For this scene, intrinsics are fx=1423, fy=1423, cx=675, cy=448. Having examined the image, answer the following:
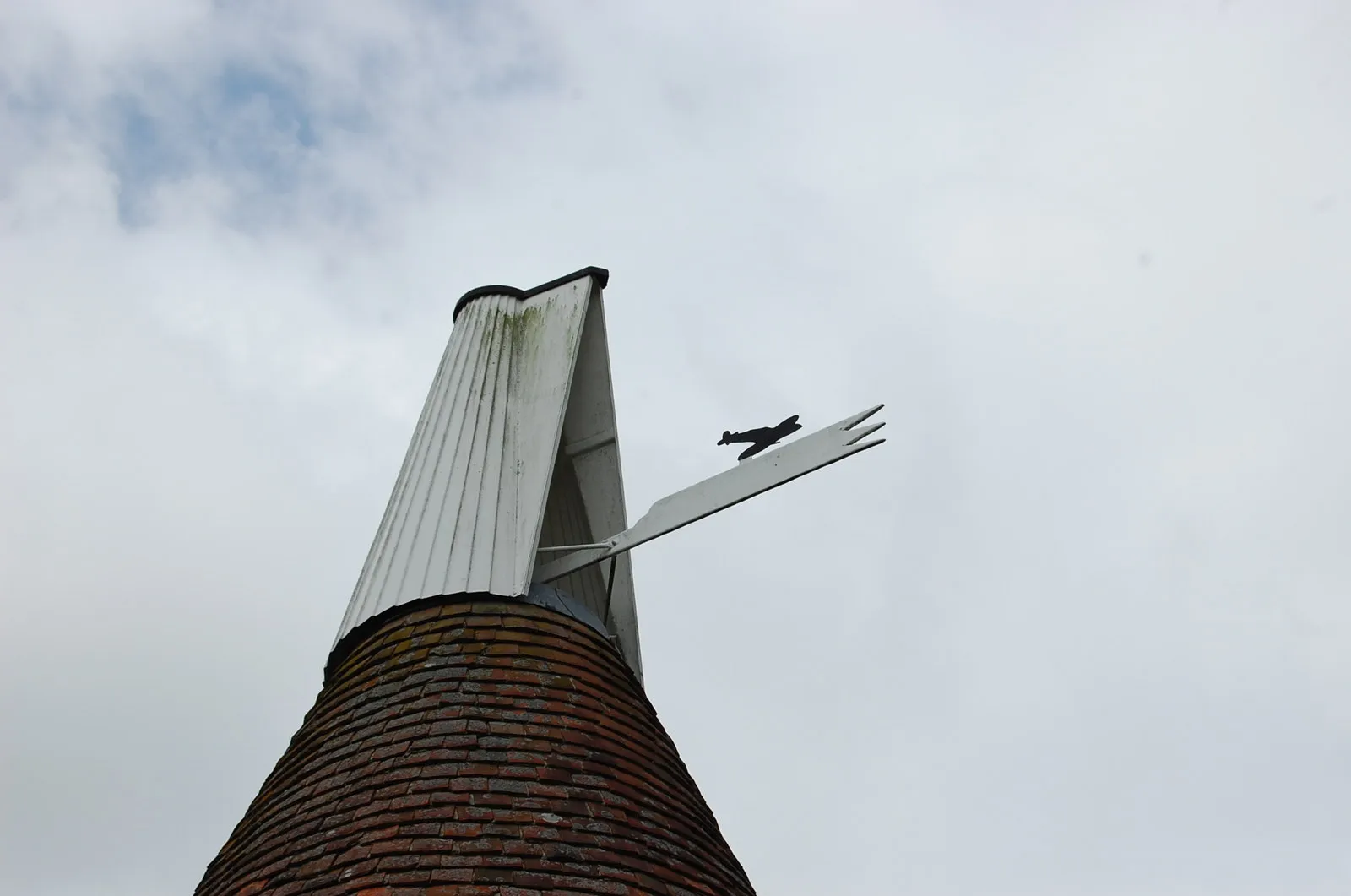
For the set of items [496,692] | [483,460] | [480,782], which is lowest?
[480,782]

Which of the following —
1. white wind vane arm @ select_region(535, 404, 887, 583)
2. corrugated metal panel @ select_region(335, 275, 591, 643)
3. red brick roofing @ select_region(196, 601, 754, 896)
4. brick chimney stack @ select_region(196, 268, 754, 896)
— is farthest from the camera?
white wind vane arm @ select_region(535, 404, 887, 583)

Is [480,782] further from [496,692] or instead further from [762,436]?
[762,436]

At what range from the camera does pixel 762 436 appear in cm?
721

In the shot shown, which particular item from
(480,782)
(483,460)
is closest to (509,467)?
(483,460)

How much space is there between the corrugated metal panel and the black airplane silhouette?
0.87 m

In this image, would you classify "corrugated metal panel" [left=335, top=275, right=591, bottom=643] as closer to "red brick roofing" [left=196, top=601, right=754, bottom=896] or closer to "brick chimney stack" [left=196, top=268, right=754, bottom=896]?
"brick chimney stack" [left=196, top=268, right=754, bottom=896]

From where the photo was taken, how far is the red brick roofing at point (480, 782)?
4.74 m

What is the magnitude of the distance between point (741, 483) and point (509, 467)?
3.70 feet

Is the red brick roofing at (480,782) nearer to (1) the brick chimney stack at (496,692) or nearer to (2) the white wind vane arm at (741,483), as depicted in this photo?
(1) the brick chimney stack at (496,692)

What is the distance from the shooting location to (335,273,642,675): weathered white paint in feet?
21.0

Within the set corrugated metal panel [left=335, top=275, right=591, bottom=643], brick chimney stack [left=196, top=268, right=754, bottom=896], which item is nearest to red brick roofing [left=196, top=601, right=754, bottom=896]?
brick chimney stack [left=196, top=268, right=754, bottom=896]

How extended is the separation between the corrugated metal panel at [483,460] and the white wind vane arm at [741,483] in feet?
1.35

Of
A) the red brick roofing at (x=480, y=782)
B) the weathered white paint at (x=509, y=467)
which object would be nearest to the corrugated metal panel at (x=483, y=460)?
the weathered white paint at (x=509, y=467)

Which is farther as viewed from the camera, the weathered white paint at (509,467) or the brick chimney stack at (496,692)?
the weathered white paint at (509,467)
